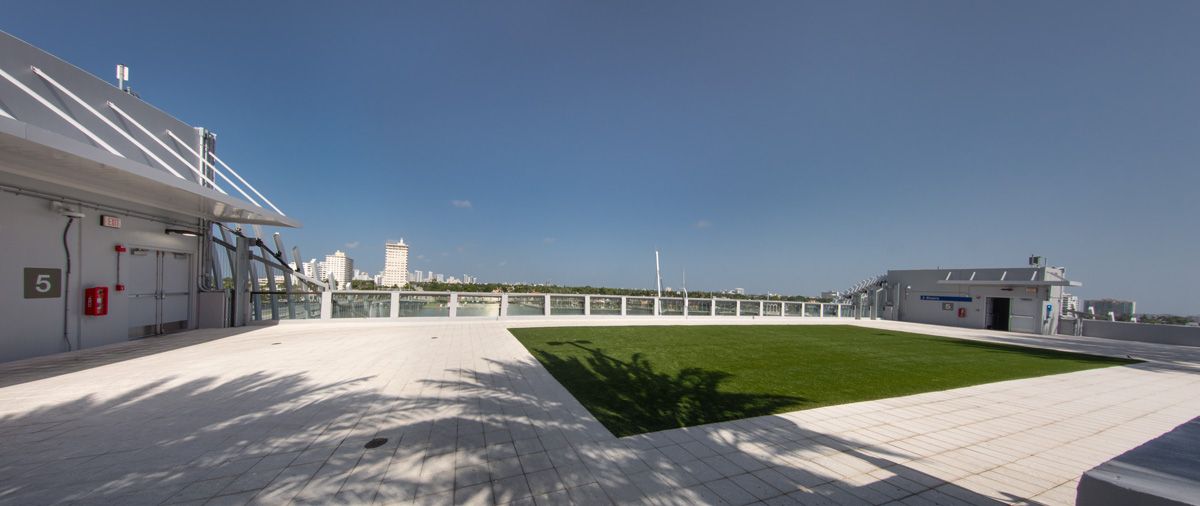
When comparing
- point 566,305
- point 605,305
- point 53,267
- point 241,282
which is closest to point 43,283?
point 53,267

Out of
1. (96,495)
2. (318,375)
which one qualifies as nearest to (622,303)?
(318,375)

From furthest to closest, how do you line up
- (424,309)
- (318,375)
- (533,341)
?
(424,309) → (533,341) → (318,375)

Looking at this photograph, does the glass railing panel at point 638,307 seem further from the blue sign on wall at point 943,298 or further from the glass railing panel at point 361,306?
the blue sign on wall at point 943,298

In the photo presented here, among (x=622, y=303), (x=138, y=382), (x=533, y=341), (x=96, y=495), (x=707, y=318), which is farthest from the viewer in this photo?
(x=707, y=318)

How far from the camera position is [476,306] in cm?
1435

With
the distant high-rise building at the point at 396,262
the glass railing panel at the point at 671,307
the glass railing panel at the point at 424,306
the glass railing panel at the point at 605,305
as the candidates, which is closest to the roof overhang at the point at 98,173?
the glass railing panel at the point at 424,306

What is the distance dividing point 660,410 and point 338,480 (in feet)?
11.1

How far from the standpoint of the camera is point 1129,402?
6.05 metres

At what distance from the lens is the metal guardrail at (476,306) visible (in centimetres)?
1238

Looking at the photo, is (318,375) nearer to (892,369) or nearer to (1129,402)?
(892,369)

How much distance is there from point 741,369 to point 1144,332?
77.1 feet

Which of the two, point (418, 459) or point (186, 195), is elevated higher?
point (186, 195)

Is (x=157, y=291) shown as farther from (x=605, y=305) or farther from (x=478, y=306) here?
(x=605, y=305)

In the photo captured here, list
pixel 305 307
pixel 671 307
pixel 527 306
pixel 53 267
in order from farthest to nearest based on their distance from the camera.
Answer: pixel 671 307 → pixel 527 306 → pixel 305 307 → pixel 53 267
